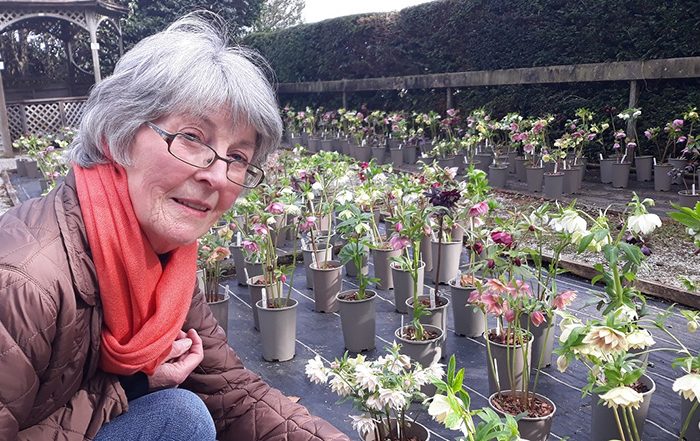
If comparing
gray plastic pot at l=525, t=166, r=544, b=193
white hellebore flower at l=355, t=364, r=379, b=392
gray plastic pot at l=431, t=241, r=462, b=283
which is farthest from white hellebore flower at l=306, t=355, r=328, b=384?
gray plastic pot at l=525, t=166, r=544, b=193

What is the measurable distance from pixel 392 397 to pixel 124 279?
68 centimetres

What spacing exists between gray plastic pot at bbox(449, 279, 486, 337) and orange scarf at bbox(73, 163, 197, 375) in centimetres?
175

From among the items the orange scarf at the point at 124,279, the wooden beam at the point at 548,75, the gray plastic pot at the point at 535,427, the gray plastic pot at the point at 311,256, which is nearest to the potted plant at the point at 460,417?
the orange scarf at the point at 124,279

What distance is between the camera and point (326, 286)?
3174 mm

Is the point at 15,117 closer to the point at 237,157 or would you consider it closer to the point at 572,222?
the point at 237,157

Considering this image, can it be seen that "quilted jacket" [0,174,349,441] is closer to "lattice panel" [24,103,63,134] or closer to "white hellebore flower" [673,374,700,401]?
"white hellebore flower" [673,374,700,401]

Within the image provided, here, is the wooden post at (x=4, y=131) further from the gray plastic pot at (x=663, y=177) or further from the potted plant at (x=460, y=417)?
the potted plant at (x=460, y=417)

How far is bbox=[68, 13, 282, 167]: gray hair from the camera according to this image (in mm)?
1166

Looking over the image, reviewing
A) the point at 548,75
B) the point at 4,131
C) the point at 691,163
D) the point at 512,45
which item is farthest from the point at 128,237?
the point at 4,131

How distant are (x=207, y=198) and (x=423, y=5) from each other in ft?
29.7

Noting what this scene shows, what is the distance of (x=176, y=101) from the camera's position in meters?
1.17

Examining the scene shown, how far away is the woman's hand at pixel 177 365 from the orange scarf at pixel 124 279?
12 cm

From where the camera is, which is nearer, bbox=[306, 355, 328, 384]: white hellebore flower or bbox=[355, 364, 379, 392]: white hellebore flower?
bbox=[355, 364, 379, 392]: white hellebore flower

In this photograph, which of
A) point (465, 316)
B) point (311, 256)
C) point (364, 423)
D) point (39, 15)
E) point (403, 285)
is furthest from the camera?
point (39, 15)
